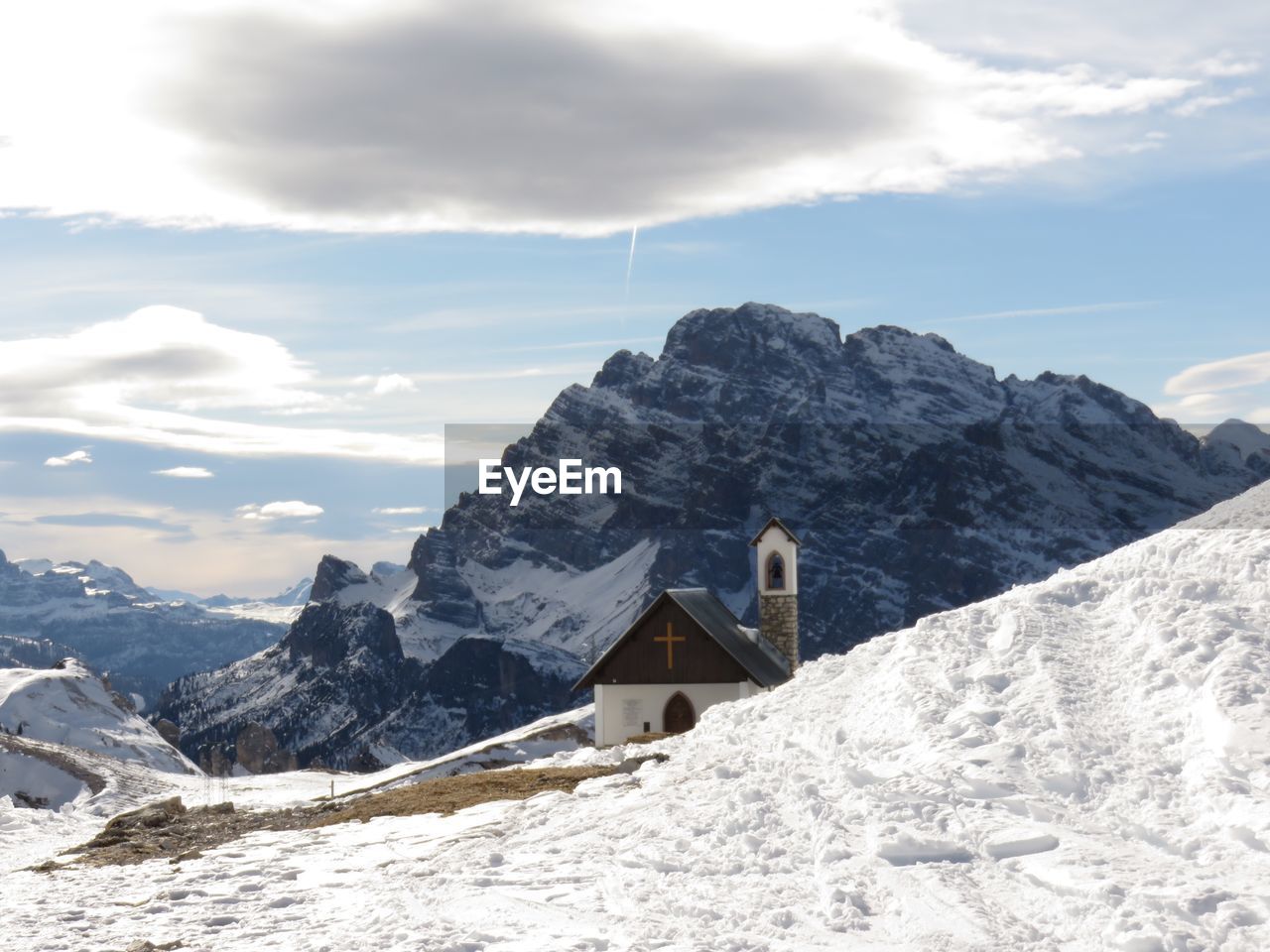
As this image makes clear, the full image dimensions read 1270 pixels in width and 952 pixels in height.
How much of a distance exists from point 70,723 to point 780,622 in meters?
58.7

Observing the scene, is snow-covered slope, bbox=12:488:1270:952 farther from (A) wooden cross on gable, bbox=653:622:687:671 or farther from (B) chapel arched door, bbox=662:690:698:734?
(A) wooden cross on gable, bbox=653:622:687:671

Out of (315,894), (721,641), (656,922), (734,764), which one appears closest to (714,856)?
(656,922)

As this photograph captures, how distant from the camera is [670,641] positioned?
48.9 m

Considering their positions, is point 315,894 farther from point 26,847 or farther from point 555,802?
point 26,847

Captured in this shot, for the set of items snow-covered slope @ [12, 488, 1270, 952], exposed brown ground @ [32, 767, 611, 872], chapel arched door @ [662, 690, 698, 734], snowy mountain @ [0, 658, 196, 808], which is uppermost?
snow-covered slope @ [12, 488, 1270, 952]

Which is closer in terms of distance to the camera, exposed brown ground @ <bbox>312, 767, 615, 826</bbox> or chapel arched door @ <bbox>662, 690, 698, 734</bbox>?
exposed brown ground @ <bbox>312, 767, 615, 826</bbox>

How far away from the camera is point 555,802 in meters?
20.9

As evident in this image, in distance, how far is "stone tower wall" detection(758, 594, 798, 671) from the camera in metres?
54.3

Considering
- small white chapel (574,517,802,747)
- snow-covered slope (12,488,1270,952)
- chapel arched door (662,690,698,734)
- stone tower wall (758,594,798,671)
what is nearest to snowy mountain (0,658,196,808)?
small white chapel (574,517,802,747)

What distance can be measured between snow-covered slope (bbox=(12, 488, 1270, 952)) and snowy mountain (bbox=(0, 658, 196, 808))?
5334 cm

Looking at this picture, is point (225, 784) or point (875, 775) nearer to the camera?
point (875, 775)

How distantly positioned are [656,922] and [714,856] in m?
2.16


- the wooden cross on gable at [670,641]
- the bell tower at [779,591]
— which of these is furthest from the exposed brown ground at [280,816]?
the bell tower at [779,591]

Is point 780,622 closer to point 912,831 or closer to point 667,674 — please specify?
point 667,674
